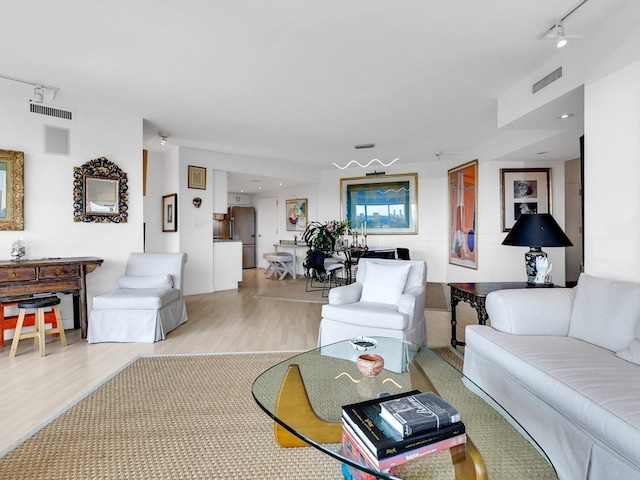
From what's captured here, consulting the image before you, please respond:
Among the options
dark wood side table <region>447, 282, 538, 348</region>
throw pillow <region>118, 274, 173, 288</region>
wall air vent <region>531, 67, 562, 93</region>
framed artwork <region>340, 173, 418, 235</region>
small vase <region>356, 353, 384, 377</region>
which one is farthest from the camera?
framed artwork <region>340, 173, 418, 235</region>

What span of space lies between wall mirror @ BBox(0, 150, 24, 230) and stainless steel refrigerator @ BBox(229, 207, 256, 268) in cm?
606

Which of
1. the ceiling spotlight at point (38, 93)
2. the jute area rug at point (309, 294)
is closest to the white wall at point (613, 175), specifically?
the jute area rug at point (309, 294)

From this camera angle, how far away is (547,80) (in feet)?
9.81

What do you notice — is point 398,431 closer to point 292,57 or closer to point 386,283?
point 386,283

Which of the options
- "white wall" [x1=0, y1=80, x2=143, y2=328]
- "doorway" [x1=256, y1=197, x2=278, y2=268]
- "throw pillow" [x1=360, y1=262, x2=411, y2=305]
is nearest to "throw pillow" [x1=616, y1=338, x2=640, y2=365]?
"throw pillow" [x1=360, y1=262, x2=411, y2=305]

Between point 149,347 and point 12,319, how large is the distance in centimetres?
141

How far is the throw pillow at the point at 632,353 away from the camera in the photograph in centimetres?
168

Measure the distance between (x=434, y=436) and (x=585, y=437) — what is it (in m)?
0.82

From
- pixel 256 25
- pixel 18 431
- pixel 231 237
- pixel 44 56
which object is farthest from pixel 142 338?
pixel 231 237

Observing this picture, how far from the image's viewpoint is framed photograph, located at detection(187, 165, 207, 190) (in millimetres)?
5824

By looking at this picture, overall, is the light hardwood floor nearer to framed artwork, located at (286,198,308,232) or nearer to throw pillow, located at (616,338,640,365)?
throw pillow, located at (616,338,640,365)

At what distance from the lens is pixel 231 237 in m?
9.58

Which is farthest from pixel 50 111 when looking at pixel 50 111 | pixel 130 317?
pixel 130 317

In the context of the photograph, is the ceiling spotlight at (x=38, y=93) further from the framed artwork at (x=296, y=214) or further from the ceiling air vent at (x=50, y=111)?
the framed artwork at (x=296, y=214)
